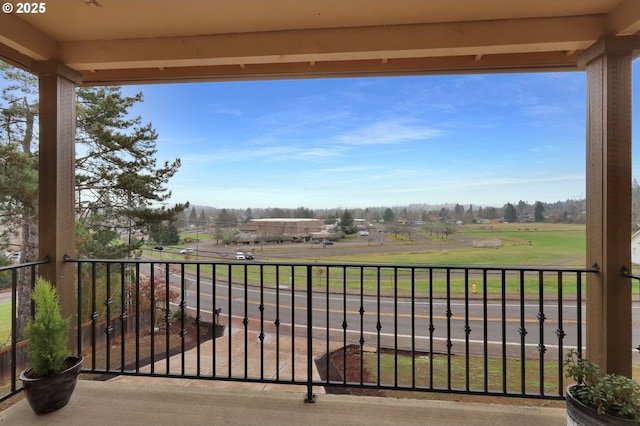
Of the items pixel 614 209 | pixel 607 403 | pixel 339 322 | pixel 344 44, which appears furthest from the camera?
pixel 339 322

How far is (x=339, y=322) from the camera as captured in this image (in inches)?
255

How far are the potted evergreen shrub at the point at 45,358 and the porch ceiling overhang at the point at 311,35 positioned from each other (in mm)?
1727

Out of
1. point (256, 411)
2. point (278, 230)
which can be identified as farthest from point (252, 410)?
point (278, 230)

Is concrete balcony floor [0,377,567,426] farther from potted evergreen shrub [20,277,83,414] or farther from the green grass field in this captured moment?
the green grass field

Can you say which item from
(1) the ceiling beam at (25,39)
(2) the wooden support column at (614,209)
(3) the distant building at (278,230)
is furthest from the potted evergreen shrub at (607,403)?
(1) the ceiling beam at (25,39)

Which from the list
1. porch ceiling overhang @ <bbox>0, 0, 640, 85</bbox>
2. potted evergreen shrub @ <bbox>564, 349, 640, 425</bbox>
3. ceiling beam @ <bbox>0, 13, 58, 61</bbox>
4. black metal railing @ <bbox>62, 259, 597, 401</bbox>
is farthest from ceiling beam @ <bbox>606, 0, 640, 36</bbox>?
ceiling beam @ <bbox>0, 13, 58, 61</bbox>

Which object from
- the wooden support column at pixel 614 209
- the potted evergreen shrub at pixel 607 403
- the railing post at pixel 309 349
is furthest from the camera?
the railing post at pixel 309 349

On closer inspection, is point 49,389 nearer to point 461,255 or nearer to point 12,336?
point 12,336

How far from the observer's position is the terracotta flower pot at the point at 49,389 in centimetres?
168

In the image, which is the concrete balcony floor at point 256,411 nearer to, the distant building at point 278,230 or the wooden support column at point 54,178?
the wooden support column at point 54,178

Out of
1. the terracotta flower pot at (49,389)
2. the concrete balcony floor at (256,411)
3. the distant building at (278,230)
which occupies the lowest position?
the concrete balcony floor at (256,411)

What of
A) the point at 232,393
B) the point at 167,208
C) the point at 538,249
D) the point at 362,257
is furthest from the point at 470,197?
the point at 167,208

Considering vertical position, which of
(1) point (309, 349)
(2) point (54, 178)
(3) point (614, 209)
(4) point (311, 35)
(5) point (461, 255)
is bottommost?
(1) point (309, 349)

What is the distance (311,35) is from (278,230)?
161cm
